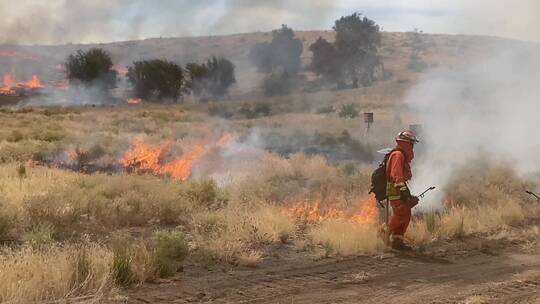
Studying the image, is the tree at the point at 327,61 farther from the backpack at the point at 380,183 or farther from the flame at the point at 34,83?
the backpack at the point at 380,183

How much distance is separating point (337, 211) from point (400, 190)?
109 inches

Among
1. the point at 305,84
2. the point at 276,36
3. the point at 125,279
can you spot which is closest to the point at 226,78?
the point at 305,84

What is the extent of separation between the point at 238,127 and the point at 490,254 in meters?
21.6

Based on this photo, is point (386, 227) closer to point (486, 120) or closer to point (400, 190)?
point (400, 190)

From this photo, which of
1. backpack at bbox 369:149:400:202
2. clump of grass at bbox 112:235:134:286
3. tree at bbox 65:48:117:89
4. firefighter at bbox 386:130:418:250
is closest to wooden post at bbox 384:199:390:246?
firefighter at bbox 386:130:418:250

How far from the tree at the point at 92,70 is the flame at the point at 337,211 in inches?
2225

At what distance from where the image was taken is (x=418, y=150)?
666 inches

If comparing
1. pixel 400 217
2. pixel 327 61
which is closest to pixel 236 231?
pixel 400 217

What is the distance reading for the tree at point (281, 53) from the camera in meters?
79.1

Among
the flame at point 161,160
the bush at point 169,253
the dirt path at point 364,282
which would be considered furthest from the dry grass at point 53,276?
the flame at point 161,160

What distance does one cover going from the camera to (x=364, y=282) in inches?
281

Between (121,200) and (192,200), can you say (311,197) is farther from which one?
(121,200)

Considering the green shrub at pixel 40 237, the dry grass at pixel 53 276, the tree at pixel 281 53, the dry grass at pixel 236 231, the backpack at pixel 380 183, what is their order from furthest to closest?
1. the tree at pixel 281 53
2. the backpack at pixel 380 183
3. the dry grass at pixel 236 231
4. the green shrub at pixel 40 237
5. the dry grass at pixel 53 276

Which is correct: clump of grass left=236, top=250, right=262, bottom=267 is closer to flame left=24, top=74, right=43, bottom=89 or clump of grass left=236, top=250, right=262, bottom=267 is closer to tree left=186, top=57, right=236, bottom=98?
tree left=186, top=57, right=236, bottom=98
